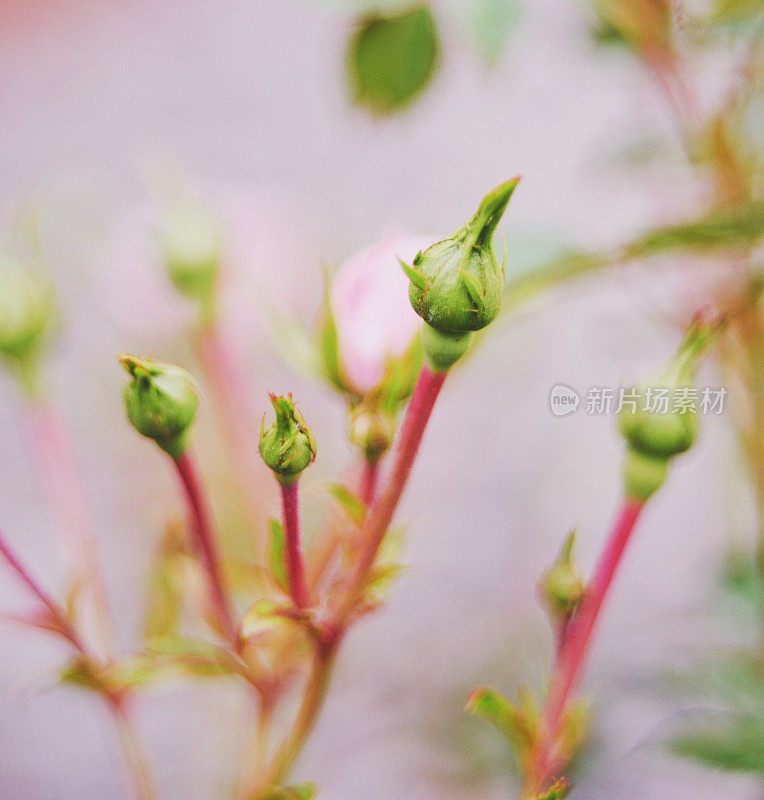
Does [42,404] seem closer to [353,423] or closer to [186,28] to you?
[353,423]

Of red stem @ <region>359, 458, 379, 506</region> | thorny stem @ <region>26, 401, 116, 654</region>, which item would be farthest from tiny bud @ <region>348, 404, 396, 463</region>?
thorny stem @ <region>26, 401, 116, 654</region>

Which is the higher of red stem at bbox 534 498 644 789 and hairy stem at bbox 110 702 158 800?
red stem at bbox 534 498 644 789

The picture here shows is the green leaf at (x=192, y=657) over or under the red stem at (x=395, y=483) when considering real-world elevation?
under

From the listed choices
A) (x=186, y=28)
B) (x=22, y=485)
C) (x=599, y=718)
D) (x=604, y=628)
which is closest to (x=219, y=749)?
(x=599, y=718)

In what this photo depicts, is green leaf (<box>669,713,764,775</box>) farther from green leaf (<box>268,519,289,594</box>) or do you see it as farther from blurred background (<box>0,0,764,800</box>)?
green leaf (<box>268,519,289,594</box>)

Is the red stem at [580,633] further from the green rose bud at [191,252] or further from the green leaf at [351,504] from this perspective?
the green rose bud at [191,252]

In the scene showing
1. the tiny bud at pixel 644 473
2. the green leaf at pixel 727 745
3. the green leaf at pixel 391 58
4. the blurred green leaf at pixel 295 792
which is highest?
the green leaf at pixel 391 58

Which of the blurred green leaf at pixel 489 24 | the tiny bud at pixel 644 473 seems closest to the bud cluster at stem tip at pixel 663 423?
the tiny bud at pixel 644 473

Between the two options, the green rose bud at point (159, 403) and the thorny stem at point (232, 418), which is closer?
the green rose bud at point (159, 403)
